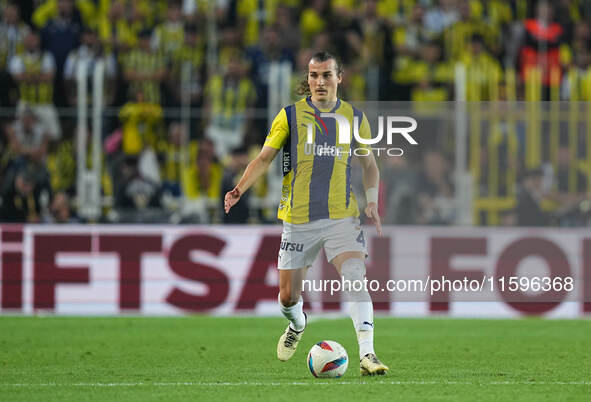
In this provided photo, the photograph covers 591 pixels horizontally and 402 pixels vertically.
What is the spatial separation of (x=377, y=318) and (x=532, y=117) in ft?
9.37

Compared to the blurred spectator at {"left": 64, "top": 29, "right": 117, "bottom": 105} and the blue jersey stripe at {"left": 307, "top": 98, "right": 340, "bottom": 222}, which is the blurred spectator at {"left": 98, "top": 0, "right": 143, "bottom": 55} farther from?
the blue jersey stripe at {"left": 307, "top": 98, "right": 340, "bottom": 222}

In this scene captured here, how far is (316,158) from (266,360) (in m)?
1.92

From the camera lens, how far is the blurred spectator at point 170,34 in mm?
16312

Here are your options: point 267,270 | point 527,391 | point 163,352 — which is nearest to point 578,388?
point 527,391

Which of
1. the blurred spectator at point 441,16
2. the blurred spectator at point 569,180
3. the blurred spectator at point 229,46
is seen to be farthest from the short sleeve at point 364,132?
the blurred spectator at point 441,16

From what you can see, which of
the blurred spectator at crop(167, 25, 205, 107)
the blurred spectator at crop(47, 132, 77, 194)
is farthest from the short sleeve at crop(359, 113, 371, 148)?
the blurred spectator at crop(167, 25, 205, 107)

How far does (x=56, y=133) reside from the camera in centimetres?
1411

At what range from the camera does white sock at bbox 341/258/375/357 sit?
7.27 metres

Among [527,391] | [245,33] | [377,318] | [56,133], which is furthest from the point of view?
[245,33]

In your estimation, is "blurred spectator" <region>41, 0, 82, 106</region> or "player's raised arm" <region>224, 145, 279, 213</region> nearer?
"player's raised arm" <region>224, 145, 279, 213</region>

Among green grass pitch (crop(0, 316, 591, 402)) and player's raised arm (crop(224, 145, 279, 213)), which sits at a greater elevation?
player's raised arm (crop(224, 145, 279, 213))

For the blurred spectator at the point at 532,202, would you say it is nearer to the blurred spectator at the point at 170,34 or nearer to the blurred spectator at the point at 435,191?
the blurred spectator at the point at 435,191

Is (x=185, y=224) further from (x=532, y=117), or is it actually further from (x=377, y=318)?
(x=532, y=117)

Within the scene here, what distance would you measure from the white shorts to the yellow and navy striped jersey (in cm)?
5
